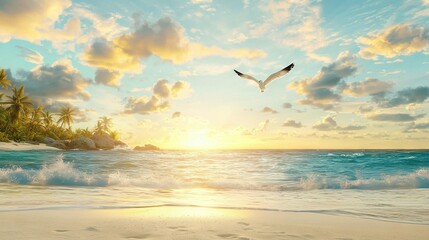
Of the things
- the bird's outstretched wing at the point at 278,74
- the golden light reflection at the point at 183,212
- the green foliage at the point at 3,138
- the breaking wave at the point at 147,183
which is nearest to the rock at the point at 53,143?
the green foliage at the point at 3,138

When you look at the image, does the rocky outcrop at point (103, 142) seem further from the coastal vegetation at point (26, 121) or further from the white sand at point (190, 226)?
the white sand at point (190, 226)

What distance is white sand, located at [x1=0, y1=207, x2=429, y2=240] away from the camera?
5.06 metres

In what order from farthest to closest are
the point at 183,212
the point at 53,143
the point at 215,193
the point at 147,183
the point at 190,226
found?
the point at 53,143 → the point at 147,183 → the point at 215,193 → the point at 183,212 → the point at 190,226

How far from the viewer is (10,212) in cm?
661

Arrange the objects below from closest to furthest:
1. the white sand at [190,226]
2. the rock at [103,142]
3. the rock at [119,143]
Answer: the white sand at [190,226]
the rock at [103,142]
the rock at [119,143]

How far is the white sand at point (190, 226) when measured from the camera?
5059 mm

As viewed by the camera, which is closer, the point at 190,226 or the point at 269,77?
the point at 190,226

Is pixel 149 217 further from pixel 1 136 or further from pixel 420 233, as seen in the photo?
pixel 1 136

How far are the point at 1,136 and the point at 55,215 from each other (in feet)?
226

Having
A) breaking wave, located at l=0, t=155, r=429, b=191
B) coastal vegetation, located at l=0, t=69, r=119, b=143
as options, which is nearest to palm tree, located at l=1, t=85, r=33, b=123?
coastal vegetation, located at l=0, t=69, r=119, b=143

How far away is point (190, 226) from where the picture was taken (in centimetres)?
569

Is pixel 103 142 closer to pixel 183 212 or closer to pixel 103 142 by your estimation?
pixel 103 142

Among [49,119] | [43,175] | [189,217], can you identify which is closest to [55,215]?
Answer: [189,217]

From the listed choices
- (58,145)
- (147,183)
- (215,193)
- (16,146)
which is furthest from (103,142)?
(215,193)
